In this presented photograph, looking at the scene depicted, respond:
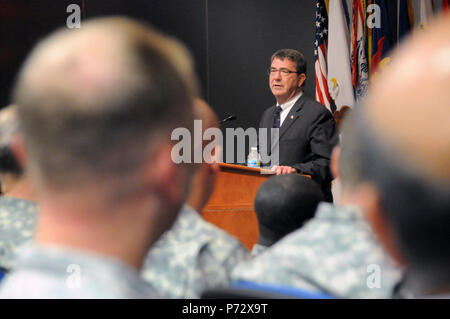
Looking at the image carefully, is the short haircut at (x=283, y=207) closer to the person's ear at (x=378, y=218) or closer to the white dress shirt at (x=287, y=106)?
the person's ear at (x=378, y=218)

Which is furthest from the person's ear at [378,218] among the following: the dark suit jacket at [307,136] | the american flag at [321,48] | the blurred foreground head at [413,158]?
the american flag at [321,48]

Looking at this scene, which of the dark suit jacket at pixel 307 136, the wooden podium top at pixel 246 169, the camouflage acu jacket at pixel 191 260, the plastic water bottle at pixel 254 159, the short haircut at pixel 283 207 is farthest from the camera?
the plastic water bottle at pixel 254 159

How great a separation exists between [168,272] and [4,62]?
4116 millimetres

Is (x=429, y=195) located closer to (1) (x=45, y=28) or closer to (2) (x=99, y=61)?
(2) (x=99, y=61)

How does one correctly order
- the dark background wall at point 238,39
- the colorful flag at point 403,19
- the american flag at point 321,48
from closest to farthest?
the colorful flag at point 403,19, the american flag at point 321,48, the dark background wall at point 238,39

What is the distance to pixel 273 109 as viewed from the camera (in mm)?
3885

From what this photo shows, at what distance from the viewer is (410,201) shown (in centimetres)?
42

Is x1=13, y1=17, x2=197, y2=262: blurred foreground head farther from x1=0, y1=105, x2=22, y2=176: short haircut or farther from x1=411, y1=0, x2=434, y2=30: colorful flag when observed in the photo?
x1=411, y1=0, x2=434, y2=30: colorful flag

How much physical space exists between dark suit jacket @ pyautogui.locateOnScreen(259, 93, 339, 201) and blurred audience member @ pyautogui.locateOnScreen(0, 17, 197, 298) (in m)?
2.89

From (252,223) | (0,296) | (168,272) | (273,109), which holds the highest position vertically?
(273,109)

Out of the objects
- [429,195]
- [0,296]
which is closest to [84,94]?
[0,296]

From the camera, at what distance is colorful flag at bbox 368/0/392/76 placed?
4.97 m

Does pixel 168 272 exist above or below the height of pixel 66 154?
below

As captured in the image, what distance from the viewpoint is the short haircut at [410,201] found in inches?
16.2
